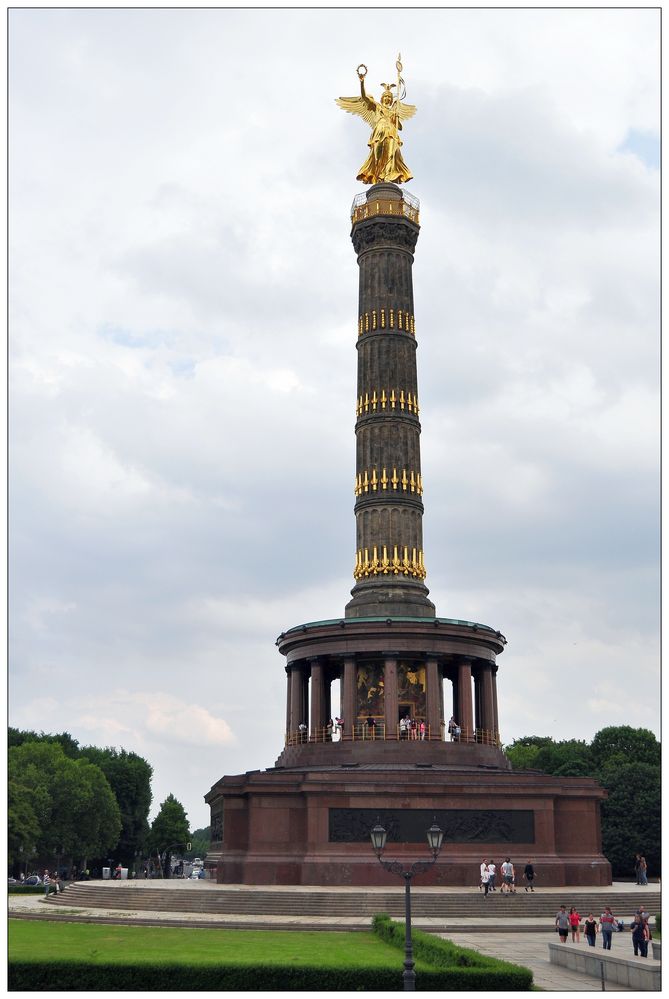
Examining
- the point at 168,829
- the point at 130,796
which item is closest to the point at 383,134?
the point at 130,796

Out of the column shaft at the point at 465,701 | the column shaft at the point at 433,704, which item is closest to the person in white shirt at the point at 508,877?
the column shaft at the point at 433,704

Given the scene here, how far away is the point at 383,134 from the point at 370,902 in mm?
31674

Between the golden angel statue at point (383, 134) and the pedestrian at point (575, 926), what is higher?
the golden angel statue at point (383, 134)

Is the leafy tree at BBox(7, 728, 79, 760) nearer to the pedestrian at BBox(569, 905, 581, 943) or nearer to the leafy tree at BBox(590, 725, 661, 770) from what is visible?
the leafy tree at BBox(590, 725, 661, 770)

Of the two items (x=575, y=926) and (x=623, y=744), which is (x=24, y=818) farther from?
(x=575, y=926)

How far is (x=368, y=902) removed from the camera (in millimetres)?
30203

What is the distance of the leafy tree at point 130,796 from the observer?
247 feet

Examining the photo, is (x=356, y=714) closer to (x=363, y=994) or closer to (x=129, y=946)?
(x=129, y=946)

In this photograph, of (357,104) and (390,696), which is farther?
(357,104)

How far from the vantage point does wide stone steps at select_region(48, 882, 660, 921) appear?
3012 centimetres

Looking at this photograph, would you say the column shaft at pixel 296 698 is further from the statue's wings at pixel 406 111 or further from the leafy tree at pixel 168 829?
the leafy tree at pixel 168 829

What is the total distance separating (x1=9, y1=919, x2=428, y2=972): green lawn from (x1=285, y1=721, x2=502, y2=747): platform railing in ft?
41.9

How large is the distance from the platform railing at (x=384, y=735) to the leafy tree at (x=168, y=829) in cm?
4673

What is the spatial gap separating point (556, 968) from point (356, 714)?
18873 millimetres
